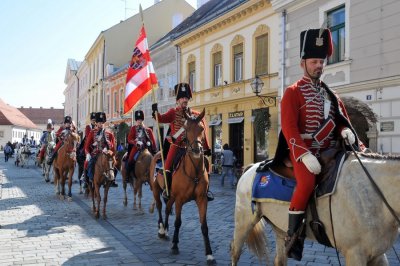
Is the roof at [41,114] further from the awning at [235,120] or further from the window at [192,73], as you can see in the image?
the awning at [235,120]

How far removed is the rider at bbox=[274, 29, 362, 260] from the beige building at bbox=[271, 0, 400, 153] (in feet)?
31.7

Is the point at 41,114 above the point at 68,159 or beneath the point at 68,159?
above

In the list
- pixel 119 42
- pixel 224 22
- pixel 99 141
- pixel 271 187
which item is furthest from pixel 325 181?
pixel 119 42

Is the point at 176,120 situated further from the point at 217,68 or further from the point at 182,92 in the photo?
the point at 217,68

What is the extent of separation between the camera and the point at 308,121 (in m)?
4.18

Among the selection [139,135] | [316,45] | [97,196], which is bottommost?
[97,196]

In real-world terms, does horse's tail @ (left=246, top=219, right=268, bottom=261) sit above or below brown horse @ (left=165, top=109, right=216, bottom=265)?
below

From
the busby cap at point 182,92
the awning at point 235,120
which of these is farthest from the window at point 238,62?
the busby cap at point 182,92

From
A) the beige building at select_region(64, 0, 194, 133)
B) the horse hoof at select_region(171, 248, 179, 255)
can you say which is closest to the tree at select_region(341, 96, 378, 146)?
the horse hoof at select_region(171, 248, 179, 255)

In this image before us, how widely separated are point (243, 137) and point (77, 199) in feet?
33.7

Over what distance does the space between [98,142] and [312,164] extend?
7.85m

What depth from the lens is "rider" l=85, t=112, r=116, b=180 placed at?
10695 mm

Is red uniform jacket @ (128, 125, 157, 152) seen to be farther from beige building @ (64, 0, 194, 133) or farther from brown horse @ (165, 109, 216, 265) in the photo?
beige building @ (64, 0, 194, 133)

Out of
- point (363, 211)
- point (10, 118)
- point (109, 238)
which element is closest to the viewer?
point (363, 211)
